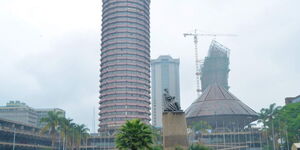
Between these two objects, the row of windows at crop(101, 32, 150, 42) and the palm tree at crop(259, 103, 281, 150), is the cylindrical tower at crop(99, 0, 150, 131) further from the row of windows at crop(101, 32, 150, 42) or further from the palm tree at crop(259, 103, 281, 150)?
the palm tree at crop(259, 103, 281, 150)

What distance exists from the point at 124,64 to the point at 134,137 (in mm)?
122208

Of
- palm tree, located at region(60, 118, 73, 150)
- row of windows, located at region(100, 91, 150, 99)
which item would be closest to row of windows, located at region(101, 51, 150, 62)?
row of windows, located at region(100, 91, 150, 99)

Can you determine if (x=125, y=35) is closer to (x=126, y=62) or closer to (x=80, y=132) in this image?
(x=126, y=62)

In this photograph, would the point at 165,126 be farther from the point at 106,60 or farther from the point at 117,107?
the point at 106,60

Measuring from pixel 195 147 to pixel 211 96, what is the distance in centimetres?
11825

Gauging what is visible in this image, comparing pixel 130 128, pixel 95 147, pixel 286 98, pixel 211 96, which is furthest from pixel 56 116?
pixel 286 98

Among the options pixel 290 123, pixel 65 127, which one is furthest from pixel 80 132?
pixel 290 123

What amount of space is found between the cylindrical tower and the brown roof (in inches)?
923

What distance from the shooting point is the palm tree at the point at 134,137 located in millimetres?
37594

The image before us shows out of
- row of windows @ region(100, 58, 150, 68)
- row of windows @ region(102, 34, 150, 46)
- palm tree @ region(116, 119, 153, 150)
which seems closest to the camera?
Result: palm tree @ region(116, 119, 153, 150)

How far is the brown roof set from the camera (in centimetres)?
15171

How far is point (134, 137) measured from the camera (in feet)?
124

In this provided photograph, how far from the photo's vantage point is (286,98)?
149875 millimetres

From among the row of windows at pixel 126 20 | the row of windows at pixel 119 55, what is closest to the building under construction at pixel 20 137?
the row of windows at pixel 119 55
